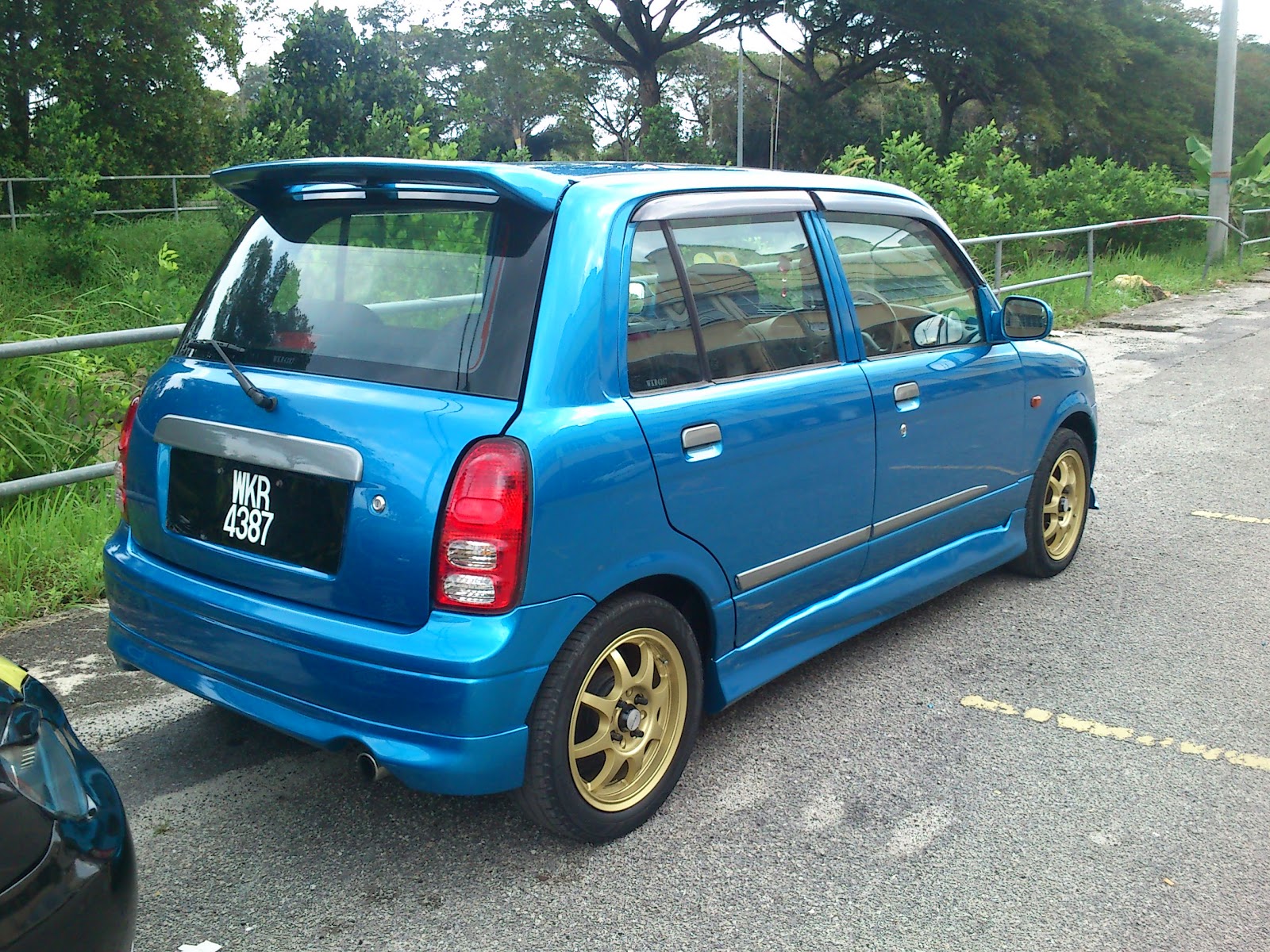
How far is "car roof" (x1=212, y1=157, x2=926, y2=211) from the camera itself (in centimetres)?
311

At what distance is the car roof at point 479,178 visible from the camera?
10.2 feet

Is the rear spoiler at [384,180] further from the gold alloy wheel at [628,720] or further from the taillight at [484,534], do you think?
the gold alloy wheel at [628,720]

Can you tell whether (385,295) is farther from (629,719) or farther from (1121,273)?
(1121,273)

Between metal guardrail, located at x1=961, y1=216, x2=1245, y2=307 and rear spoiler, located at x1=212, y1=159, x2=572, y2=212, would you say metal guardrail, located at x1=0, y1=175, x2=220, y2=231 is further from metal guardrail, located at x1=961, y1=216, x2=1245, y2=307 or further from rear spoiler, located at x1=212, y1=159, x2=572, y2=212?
rear spoiler, located at x1=212, y1=159, x2=572, y2=212

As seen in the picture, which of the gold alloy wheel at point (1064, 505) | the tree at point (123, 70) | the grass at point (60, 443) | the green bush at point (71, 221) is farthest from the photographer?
the tree at point (123, 70)

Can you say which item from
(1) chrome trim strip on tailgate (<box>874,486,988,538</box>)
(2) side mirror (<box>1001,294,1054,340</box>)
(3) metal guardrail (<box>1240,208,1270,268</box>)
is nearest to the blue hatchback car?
(1) chrome trim strip on tailgate (<box>874,486,988,538</box>)

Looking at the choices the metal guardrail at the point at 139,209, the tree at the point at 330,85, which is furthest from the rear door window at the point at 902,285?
the metal guardrail at the point at 139,209

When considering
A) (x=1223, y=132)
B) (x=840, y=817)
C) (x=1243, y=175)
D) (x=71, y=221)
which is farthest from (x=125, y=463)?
(x=1243, y=175)

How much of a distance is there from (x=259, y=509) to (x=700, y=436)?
1173mm

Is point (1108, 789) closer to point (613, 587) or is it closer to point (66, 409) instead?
point (613, 587)

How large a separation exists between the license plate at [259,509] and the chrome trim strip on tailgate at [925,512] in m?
1.94

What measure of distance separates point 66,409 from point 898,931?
471 centimetres

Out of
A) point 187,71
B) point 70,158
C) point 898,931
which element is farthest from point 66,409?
point 187,71

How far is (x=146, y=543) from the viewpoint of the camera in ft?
11.2
